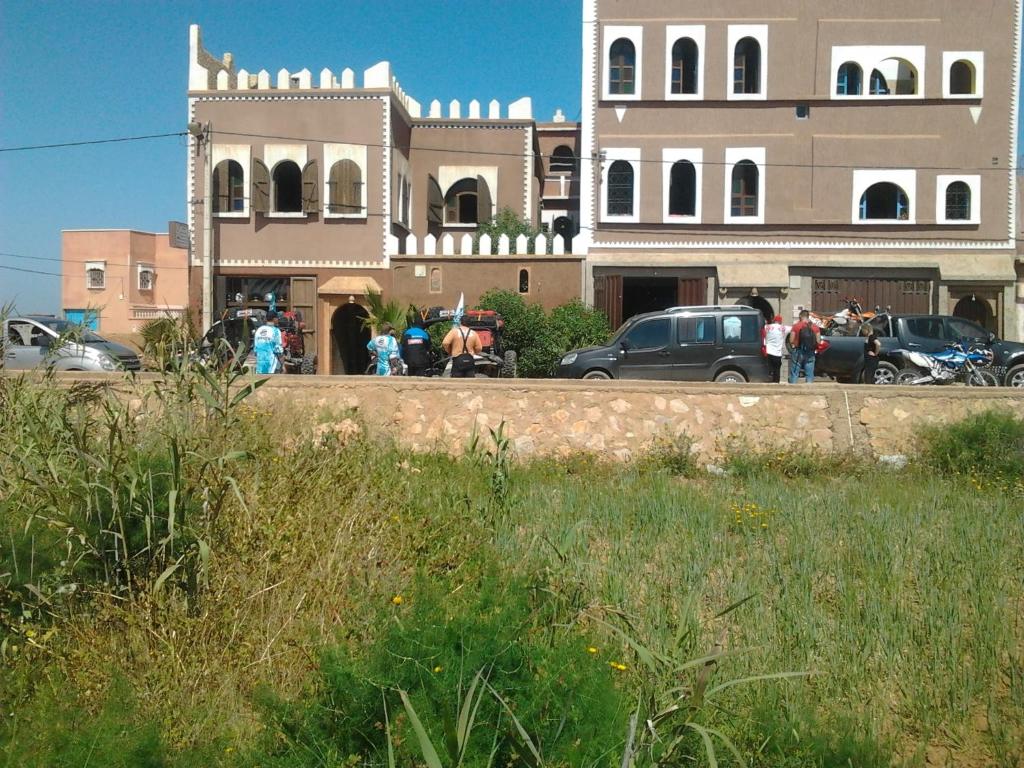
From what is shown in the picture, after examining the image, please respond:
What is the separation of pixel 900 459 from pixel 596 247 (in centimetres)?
2045

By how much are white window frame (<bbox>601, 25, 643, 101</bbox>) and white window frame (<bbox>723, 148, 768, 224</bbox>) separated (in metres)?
3.54

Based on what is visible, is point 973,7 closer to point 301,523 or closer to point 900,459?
point 900,459

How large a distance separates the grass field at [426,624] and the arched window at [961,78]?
89.3ft

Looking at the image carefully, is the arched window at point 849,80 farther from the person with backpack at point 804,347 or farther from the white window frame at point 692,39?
the person with backpack at point 804,347

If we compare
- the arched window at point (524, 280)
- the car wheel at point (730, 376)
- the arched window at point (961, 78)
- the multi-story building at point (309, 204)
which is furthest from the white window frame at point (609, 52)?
the car wheel at point (730, 376)

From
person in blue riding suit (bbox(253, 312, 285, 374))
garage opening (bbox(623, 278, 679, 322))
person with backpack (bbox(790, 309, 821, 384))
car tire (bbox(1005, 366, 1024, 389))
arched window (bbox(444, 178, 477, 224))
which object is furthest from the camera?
arched window (bbox(444, 178, 477, 224))

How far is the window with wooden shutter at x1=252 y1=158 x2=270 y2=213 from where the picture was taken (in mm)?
31141

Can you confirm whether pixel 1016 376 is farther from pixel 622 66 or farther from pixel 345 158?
pixel 345 158

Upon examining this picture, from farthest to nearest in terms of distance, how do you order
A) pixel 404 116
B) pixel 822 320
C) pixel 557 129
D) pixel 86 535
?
pixel 557 129
pixel 404 116
pixel 822 320
pixel 86 535

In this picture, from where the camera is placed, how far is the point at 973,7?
29438 mm

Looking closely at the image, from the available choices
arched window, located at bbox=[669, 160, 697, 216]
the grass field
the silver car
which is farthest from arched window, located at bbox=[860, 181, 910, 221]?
the grass field

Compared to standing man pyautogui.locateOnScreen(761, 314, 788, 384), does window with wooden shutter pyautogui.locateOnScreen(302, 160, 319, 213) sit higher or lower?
higher

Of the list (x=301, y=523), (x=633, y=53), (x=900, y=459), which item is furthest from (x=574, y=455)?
(x=633, y=53)

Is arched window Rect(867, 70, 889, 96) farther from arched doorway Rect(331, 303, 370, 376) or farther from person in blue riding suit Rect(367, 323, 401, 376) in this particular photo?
person in blue riding suit Rect(367, 323, 401, 376)
